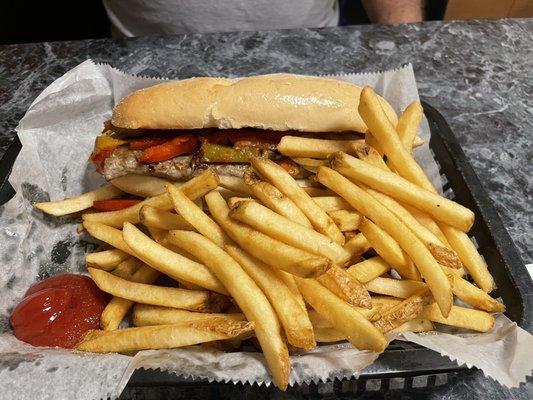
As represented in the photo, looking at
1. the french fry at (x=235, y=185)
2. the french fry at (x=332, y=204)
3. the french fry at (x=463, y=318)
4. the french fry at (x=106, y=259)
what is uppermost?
the french fry at (x=332, y=204)

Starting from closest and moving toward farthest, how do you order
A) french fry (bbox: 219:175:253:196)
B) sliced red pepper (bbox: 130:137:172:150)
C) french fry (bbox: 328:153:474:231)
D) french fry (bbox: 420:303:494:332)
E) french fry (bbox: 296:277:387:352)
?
french fry (bbox: 296:277:387:352) < french fry (bbox: 420:303:494:332) < french fry (bbox: 328:153:474:231) < french fry (bbox: 219:175:253:196) < sliced red pepper (bbox: 130:137:172:150)

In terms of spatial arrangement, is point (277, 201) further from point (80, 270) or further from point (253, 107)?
point (80, 270)

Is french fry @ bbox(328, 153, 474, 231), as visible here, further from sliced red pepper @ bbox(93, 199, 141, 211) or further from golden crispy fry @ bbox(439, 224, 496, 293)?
sliced red pepper @ bbox(93, 199, 141, 211)

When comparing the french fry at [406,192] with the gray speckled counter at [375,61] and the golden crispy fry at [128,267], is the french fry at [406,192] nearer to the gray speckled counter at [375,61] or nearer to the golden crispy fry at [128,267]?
the golden crispy fry at [128,267]

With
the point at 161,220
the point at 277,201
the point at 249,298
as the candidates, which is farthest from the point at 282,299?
the point at 161,220

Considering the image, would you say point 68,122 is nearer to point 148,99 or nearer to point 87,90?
point 87,90

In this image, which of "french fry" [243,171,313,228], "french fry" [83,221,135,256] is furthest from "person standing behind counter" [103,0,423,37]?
"french fry" [243,171,313,228]

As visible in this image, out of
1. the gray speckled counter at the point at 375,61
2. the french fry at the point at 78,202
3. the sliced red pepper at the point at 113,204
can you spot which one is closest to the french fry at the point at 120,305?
the sliced red pepper at the point at 113,204
